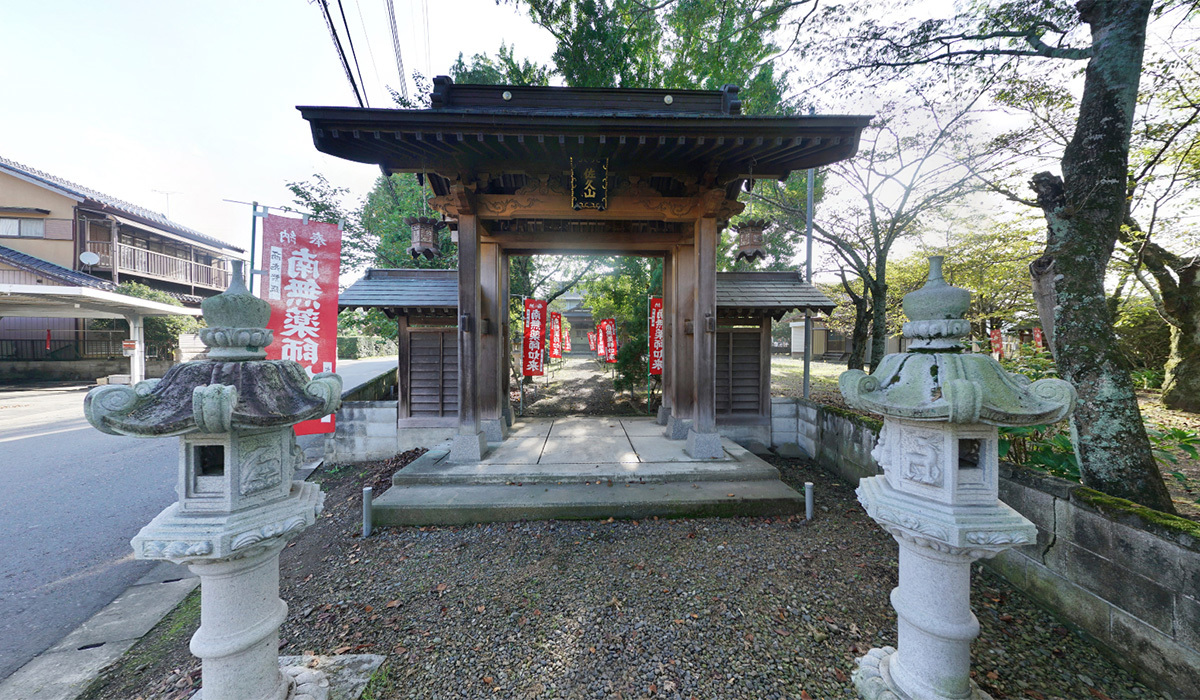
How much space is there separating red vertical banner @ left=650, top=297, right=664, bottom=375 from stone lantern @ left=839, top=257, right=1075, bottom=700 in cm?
678

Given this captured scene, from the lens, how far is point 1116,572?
262cm

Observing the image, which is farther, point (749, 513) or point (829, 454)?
point (829, 454)

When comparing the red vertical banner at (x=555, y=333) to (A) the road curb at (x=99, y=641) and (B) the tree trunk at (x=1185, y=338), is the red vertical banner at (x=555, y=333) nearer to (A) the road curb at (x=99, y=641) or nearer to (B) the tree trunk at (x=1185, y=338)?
(A) the road curb at (x=99, y=641)

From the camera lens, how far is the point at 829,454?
6730 mm

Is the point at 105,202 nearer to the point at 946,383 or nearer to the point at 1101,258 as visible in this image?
the point at 946,383

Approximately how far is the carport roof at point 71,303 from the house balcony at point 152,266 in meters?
2.61

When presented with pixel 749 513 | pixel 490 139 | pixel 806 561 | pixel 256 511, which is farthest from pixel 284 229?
pixel 806 561

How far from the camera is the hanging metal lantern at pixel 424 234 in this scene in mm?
6621

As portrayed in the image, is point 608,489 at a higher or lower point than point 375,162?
lower

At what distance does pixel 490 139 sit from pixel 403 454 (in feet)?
19.2

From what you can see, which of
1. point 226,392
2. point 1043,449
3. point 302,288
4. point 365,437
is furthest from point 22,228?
point 1043,449

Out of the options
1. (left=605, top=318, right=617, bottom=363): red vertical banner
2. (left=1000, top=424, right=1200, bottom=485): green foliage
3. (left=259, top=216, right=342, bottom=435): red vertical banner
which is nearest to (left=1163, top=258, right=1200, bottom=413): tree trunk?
(left=1000, top=424, right=1200, bottom=485): green foliage

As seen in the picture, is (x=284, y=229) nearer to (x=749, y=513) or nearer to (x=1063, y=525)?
(x=749, y=513)

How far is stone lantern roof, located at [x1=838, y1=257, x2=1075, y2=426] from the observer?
6.25 feet
